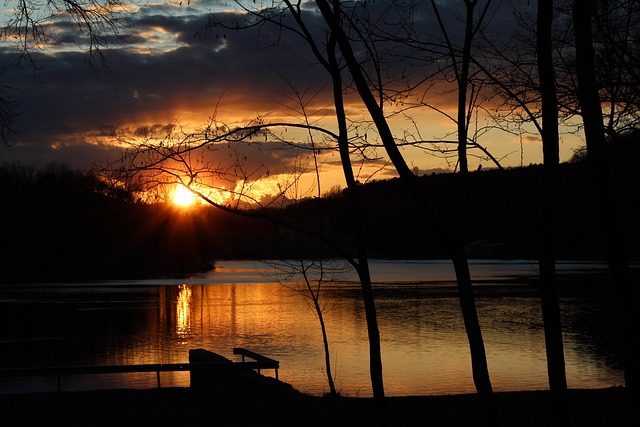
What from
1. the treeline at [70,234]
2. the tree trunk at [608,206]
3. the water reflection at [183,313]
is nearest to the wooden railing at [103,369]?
the tree trunk at [608,206]

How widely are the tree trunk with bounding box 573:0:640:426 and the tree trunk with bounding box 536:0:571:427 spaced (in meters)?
0.26

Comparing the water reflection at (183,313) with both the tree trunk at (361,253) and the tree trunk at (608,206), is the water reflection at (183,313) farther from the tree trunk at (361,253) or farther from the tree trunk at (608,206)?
the tree trunk at (608,206)

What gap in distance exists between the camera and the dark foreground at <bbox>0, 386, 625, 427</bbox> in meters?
12.5

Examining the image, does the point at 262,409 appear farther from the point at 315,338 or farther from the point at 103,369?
the point at 315,338

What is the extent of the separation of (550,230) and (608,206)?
549 mm

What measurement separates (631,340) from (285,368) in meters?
19.9

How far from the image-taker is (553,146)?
7.15 m

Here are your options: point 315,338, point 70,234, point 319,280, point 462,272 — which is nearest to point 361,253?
point 462,272

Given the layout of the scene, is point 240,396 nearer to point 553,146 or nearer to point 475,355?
point 475,355

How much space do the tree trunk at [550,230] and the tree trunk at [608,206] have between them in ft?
0.84

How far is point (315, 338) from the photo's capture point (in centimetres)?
3528

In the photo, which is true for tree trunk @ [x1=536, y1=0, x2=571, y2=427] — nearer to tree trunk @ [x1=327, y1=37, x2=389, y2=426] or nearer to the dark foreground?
tree trunk @ [x1=327, y1=37, x2=389, y2=426]

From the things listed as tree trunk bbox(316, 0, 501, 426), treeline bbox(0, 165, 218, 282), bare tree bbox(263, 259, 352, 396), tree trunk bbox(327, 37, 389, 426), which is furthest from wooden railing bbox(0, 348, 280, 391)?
treeline bbox(0, 165, 218, 282)

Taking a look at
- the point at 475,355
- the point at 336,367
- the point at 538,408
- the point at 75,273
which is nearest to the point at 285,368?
the point at 336,367
